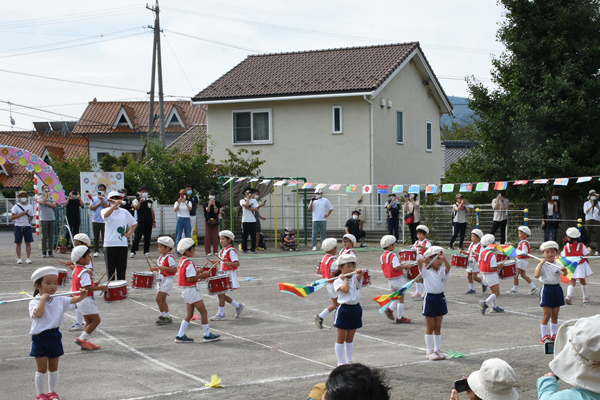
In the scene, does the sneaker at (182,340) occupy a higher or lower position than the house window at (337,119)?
lower

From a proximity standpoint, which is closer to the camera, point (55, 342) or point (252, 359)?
point (55, 342)

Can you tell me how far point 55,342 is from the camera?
6.50 m

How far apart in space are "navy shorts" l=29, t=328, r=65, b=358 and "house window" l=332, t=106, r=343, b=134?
22018 millimetres

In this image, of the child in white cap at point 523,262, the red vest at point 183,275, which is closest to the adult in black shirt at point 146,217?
the red vest at point 183,275

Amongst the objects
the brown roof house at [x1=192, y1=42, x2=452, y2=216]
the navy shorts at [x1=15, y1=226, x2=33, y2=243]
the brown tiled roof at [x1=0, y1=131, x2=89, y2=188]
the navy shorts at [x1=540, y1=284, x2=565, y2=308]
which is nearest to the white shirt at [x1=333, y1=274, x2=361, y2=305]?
the navy shorts at [x1=540, y1=284, x2=565, y2=308]

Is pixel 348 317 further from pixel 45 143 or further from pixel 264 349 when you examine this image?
pixel 45 143

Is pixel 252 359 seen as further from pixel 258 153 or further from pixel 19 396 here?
pixel 258 153

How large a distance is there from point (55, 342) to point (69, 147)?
57.8 meters

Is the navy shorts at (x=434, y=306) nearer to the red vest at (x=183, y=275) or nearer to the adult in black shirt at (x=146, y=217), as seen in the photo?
the red vest at (x=183, y=275)

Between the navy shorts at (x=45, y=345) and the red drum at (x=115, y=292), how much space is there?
213cm

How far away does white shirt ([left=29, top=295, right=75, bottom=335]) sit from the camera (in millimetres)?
6477

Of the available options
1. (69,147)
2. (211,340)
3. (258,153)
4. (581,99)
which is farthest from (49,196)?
(69,147)

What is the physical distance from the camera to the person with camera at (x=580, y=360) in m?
3.12

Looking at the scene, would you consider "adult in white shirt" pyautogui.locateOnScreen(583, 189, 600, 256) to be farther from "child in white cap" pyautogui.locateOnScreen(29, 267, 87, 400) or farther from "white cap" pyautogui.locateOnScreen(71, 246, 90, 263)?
"child in white cap" pyautogui.locateOnScreen(29, 267, 87, 400)
